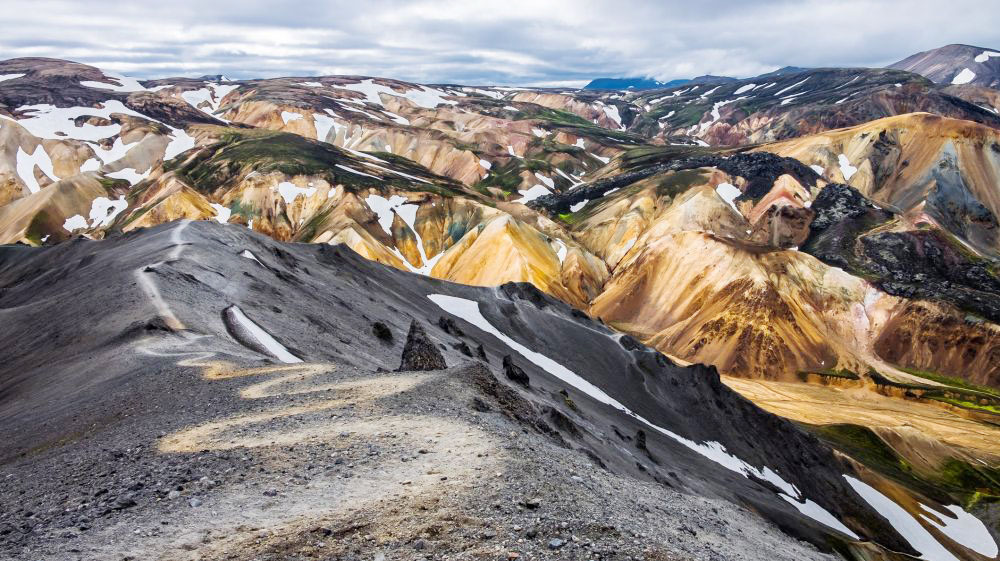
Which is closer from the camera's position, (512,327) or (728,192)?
(512,327)

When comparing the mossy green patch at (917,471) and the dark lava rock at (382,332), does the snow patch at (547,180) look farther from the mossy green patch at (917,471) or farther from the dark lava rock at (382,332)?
the dark lava rock at (382,332)

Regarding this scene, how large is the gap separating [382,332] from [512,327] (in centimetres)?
2364

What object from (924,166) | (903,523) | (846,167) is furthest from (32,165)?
(924,166)

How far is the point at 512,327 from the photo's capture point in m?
62.5

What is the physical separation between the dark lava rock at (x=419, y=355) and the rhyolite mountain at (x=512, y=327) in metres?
0.23

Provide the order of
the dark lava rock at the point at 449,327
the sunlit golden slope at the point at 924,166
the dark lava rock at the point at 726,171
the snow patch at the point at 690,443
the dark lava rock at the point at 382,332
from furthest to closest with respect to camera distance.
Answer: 1. the dark lava rock at the point at 726,171
2. the sunlit golden slope at the point at 924,166
3. the dark lava rock at the point at 449,327
4. the snow patch at the point at 690,443
5. the dark lava rock at the point at 382,332

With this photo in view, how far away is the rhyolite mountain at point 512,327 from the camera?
15.5m

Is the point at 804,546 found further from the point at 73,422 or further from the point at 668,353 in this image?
the point at 668,353

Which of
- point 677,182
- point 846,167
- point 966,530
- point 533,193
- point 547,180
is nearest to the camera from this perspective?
point 966,530

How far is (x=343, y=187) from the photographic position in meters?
135

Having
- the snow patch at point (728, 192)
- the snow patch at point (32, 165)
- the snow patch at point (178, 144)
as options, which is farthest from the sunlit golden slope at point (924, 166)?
the snow patch at point (32, 165)

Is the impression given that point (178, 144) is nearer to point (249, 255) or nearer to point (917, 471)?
point (249, 255)

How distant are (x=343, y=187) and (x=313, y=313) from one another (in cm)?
10078

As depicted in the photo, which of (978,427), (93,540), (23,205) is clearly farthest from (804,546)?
(23,205)
